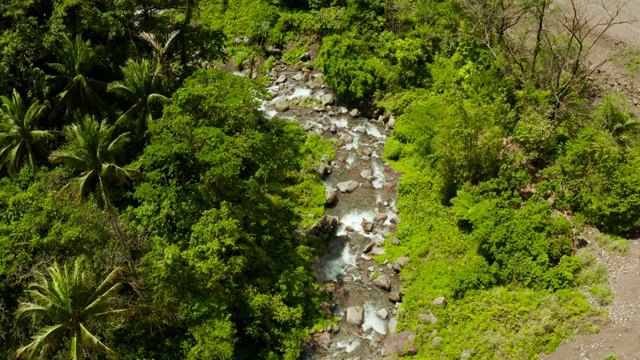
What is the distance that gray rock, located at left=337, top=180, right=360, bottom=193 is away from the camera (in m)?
38.8

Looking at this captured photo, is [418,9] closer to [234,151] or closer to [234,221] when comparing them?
[234,151]

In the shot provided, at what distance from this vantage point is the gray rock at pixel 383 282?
106 feet

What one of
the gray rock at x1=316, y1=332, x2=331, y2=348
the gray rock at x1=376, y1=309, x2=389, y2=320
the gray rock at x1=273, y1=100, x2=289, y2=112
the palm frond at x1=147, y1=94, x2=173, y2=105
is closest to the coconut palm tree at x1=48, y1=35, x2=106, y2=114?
the palm frond at x1=147, y1=94, x2=173, y2=105

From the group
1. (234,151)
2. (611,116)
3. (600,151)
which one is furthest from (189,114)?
(611,116)

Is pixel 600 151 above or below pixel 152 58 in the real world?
above

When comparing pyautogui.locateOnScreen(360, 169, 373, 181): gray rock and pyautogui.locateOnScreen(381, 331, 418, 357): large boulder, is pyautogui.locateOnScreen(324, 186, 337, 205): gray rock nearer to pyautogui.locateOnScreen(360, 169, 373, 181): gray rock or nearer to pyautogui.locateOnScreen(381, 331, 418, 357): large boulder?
pyautogui.locateOnScreen(360, 169, 373, 181): gray rock

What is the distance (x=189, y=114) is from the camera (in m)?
33.6

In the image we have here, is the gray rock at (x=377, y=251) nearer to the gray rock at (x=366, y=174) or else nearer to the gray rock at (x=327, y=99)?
the gray rock at (x=366, y=174)

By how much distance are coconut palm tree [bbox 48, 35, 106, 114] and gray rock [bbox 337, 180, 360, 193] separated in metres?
18.4

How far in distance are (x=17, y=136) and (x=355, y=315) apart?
22.9 meters

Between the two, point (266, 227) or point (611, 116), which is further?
point (611, 116)

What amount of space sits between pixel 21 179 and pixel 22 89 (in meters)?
8.21

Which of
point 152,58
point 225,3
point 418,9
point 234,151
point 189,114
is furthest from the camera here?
point 225,3

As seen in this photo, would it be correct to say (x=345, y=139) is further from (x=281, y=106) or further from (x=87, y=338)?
(x=87, y=338)
